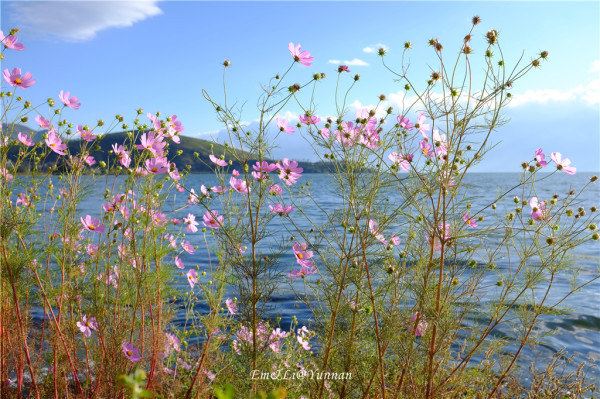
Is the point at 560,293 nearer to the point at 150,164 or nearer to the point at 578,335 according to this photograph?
the point at 578,335

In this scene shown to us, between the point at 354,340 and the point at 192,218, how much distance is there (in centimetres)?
138

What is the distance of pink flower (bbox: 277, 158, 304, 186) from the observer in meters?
2.84

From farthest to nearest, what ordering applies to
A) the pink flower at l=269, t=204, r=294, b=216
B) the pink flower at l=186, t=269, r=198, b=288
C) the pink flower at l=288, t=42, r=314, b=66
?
the pink flower at l=186, t=269, r=198, b=288, the pink flower at l=269, t=204, r=294, b=216, the pink flower at l=288, t=42, r=314, b=66

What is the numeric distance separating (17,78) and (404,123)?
6.44 feet

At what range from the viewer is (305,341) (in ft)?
12.3

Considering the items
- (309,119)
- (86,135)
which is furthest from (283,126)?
(86,135)

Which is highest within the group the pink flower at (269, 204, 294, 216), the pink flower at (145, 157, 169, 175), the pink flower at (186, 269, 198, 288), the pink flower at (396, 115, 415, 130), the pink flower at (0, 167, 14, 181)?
the pink flower at (396, 115, 415, 130)

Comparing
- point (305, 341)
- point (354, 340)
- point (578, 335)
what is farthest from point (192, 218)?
point (578, 335)

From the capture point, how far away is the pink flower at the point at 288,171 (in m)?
2.84

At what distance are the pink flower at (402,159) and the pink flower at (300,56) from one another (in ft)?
2.05

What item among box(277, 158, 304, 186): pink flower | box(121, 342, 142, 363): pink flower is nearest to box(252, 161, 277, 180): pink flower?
box(277, 158, 304, 186): pink flower

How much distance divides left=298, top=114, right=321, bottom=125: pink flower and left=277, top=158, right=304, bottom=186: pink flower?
0.24 m

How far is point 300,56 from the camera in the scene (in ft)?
8.34

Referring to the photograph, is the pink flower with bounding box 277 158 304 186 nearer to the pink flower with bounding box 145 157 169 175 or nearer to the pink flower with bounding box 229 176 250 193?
the pink flower with bounding box 229 176 250 193
